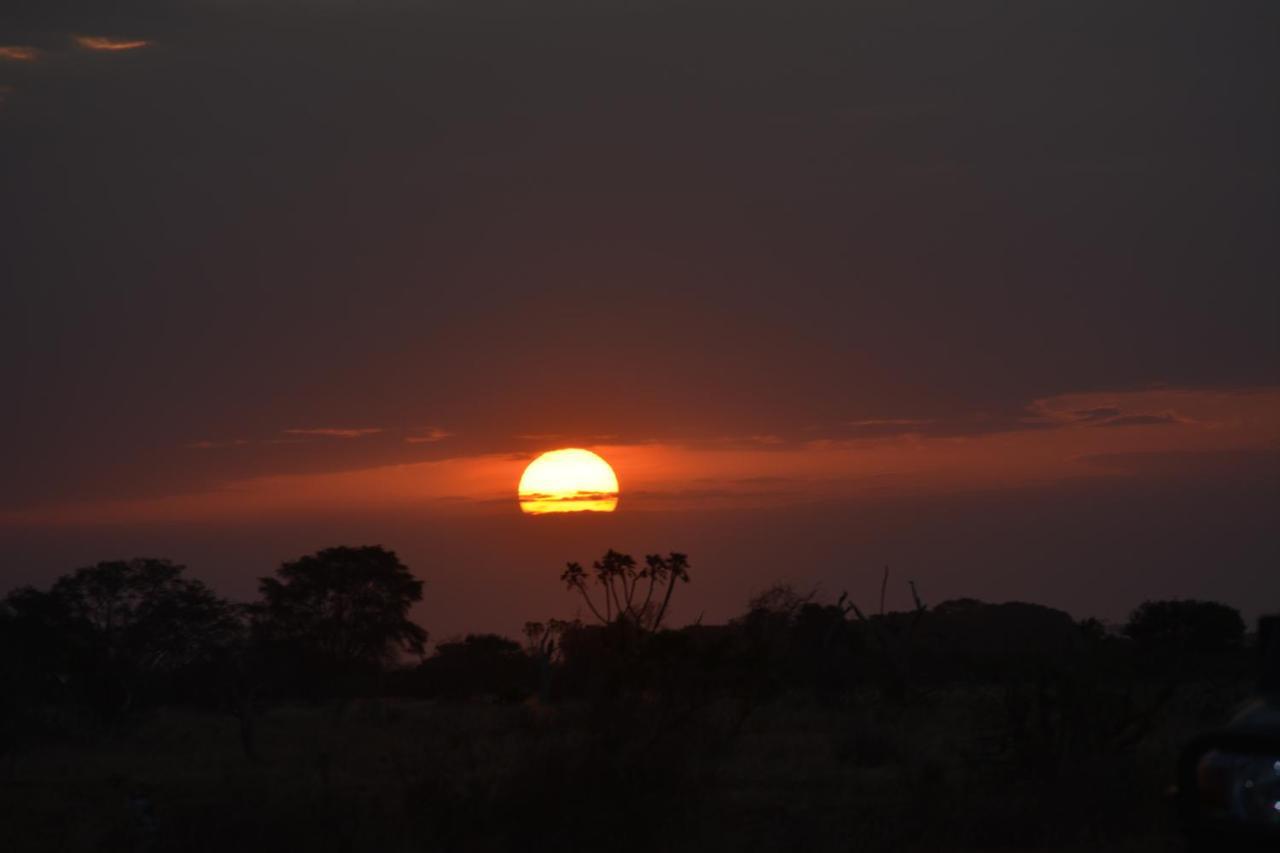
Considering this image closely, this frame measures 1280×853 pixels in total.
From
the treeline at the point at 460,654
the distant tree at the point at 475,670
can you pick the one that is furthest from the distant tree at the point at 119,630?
the distant tree at the point at 475,670

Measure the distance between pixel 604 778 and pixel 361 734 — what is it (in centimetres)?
2093

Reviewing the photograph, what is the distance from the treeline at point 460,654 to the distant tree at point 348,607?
0.29 feet

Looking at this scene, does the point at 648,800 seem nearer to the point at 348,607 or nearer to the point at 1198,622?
the point at 1198,622

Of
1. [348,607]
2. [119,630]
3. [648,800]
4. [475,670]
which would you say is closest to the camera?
[648,800]

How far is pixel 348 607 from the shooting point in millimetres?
62875

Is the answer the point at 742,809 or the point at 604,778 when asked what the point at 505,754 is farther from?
the point at 604,778

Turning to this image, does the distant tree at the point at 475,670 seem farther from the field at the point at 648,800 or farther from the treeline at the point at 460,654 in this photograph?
the field at the point at 648,800

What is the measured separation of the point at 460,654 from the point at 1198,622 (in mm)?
29940

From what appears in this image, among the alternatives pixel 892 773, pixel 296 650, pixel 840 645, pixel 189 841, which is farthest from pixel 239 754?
pixel 296 650

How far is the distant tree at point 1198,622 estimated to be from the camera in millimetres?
45531

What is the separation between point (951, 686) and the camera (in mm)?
42344

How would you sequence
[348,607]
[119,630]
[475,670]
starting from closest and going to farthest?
[119,630], [475,670], [348,607]

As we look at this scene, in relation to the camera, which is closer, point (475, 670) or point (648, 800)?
point (648, 800)

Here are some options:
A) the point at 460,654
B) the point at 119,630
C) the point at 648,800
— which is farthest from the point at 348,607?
the point at 648,800
